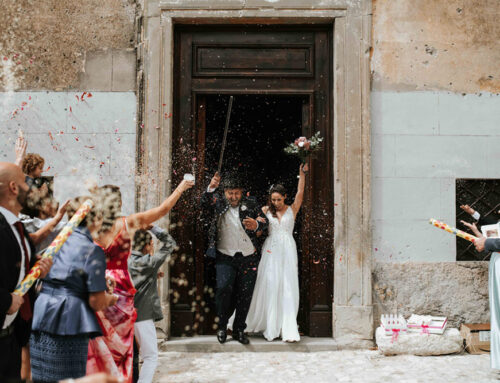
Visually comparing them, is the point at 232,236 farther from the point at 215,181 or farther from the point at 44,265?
the point at 44,265

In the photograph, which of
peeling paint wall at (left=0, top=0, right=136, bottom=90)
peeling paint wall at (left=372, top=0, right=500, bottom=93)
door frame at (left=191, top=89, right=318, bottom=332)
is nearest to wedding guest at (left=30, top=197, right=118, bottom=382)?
door frame at (left=191, top=89, right=318, bottom=332)

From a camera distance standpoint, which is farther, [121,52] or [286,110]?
[286,110]

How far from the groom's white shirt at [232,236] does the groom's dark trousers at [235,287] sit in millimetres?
76

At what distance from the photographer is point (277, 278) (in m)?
6.60

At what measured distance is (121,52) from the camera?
667 centimetres

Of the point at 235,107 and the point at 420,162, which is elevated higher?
the point at 235,107

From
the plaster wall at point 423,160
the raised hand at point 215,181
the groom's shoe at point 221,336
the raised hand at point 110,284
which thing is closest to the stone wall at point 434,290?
the plaster wall at point 423,160

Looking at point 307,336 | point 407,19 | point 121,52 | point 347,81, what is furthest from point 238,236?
point 407,19

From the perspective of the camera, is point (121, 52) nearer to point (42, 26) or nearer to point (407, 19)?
point (42, 26)

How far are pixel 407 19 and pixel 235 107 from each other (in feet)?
10.5

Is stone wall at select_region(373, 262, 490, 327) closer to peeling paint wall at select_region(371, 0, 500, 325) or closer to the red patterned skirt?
peeling paint wall at select_region(371, 0, 500, 325)

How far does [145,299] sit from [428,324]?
3.50 meters

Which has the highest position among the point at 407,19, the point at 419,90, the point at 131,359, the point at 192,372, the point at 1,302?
the point at 407,19

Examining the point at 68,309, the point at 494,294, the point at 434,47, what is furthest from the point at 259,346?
the point at 434,47
